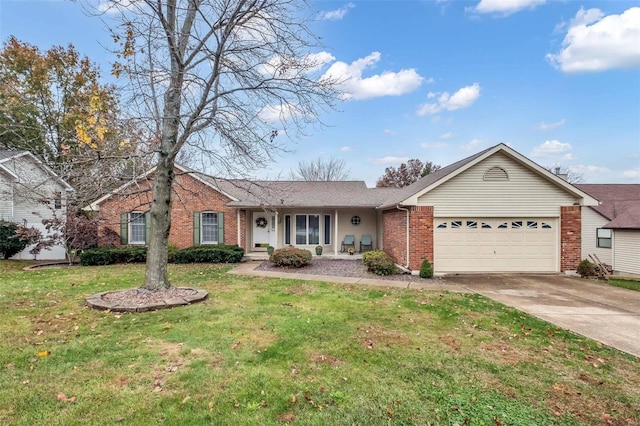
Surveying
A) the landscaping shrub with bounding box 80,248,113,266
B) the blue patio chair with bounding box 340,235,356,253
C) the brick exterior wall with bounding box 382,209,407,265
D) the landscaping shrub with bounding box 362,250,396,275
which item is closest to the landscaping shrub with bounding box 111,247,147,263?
the landscaping shrub with bounding box 80,248,113,266

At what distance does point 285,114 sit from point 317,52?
1701mm

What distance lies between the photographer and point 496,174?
12195mm

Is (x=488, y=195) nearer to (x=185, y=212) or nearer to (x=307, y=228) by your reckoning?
(x=307, y=228)

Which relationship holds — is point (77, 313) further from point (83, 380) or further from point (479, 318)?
point (479, 318)

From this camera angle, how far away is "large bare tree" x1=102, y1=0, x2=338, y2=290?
7.36 m

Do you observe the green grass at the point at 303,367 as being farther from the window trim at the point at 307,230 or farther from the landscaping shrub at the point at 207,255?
the window trim at the point at 307,230

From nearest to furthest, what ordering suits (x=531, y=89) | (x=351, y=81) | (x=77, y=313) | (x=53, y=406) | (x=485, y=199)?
(x=53, y=406) → (x=77, y=313) → (x=351, y=81) → (x=485, y=199) → (x=531, y=89)

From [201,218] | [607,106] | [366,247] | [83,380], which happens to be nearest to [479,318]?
[83,380]

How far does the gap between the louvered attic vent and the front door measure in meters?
10.5

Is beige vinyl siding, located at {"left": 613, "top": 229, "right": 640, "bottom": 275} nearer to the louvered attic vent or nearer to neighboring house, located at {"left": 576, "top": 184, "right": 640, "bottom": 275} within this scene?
neighboring house, located at {"left": 576, "top": 184, "right": 640, "bottom": 275}

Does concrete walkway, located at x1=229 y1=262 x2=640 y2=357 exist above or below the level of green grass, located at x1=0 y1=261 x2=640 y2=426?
below

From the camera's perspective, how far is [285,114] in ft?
26.8

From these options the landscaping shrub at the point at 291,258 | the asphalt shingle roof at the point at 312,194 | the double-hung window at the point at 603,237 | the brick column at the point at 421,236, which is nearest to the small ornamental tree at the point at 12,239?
the asphalt shingle roof at the point at 312,194

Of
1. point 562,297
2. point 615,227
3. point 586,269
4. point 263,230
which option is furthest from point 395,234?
point 615,227
